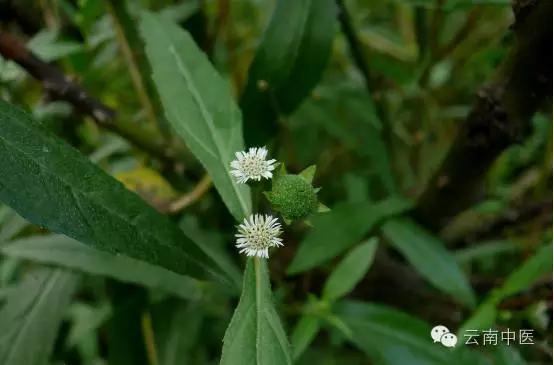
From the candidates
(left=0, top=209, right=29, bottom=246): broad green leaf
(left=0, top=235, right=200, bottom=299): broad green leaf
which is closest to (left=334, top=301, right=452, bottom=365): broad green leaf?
(left=0, top=235, right=200, bottom=299): broad green leaf

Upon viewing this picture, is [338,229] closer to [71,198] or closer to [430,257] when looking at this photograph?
[430,257]

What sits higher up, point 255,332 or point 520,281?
point 520,281

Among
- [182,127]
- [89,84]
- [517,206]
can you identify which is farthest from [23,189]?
[517,206]

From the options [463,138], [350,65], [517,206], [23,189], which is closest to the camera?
[23,189]

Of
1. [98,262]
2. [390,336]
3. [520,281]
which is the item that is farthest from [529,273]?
[98,262]

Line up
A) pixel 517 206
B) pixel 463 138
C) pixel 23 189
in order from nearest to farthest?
1. pixel 23 189
2. pixel 463 138
3. pixel 517 206

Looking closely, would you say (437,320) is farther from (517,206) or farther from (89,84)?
(89,84)

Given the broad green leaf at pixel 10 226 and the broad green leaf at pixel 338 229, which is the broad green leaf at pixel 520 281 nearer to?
the broad green leaf at pixel 338 229
